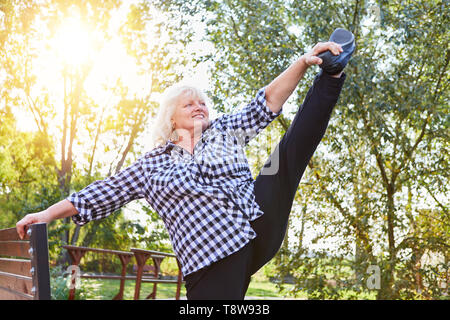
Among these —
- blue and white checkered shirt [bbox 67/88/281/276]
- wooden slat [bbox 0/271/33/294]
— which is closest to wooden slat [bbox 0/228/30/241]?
wooden slat [bbox 0/271/33/294]

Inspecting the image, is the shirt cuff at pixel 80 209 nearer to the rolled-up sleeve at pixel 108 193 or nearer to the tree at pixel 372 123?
the rolled-up sleeve at pixel 108 193

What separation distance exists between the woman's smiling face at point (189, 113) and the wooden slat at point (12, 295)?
84 centimetres

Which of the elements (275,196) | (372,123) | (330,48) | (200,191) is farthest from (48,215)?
(372,123)

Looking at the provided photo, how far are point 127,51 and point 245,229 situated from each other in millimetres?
7002

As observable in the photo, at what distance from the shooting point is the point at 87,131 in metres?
8.19

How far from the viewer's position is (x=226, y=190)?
1.52 meters

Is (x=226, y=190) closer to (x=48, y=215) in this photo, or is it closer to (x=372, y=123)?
(x=48, y=215)

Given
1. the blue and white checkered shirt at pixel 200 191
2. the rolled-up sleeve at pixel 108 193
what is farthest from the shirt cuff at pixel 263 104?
the rolled-up sleeve at pixel 108 193

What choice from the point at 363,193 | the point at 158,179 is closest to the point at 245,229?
the point at 158,179

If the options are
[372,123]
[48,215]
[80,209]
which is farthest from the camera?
[372,123]

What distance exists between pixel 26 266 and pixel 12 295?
269 mm

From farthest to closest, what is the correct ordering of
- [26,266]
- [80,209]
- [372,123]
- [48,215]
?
[372,123], [80,209], [48,215], [26,266]

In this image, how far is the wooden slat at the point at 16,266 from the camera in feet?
4.32
